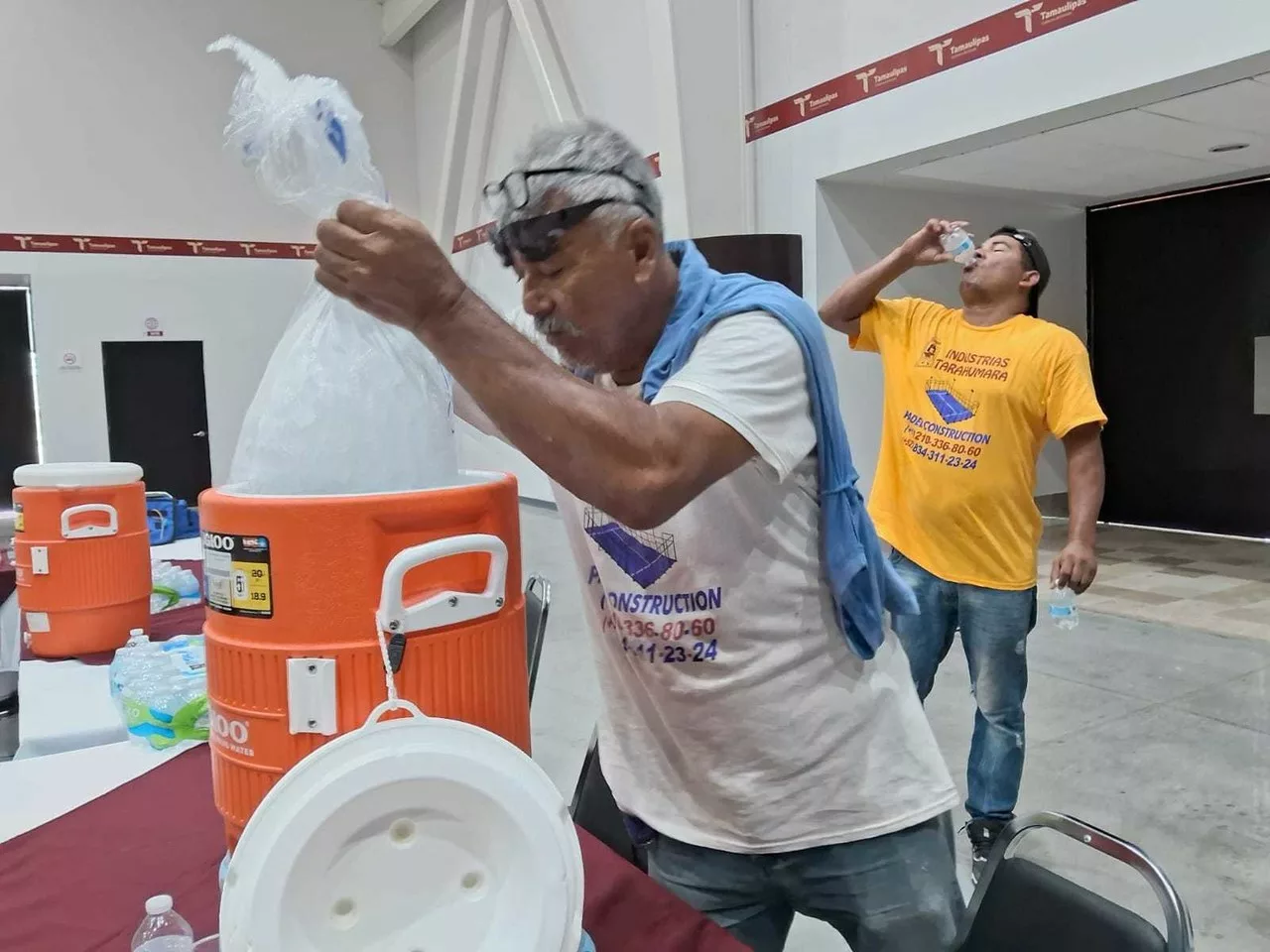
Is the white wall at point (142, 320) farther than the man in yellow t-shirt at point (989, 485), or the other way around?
the white wall at point (142, 320)

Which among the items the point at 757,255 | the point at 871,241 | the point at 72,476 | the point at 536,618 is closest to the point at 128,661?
the point at 72,476

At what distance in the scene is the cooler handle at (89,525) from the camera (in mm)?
1979

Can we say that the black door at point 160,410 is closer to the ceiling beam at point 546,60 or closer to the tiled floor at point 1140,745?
the ceiling beam at point 546,60

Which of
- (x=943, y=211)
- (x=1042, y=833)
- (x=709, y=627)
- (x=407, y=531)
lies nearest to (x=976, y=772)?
(x=1042, y=833)

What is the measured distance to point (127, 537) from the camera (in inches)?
81.3

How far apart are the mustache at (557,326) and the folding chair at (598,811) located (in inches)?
28.4

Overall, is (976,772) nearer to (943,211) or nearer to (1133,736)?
(1133,736)

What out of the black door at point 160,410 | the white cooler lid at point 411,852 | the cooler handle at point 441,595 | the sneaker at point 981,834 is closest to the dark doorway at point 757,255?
the sneaker at point 981,834

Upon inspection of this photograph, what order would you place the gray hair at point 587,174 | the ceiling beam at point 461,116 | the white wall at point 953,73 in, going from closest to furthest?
the gray hair at point 587,174
the white wall at point 953,73
the ceiling beam at point 461,116

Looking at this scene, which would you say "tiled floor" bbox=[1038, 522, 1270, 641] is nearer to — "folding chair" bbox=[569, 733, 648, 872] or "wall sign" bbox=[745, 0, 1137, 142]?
"wall sign" bbox=[745, 0, 1137, 142]

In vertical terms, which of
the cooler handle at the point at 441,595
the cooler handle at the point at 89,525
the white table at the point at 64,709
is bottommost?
the white table at the point at 64,709

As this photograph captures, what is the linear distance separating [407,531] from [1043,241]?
21.5 feet

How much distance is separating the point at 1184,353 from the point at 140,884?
669cm

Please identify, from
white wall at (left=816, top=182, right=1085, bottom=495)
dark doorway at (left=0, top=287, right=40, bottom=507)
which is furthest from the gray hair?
dark doorway at (left=0, top=287, right=40, bottom=507)
